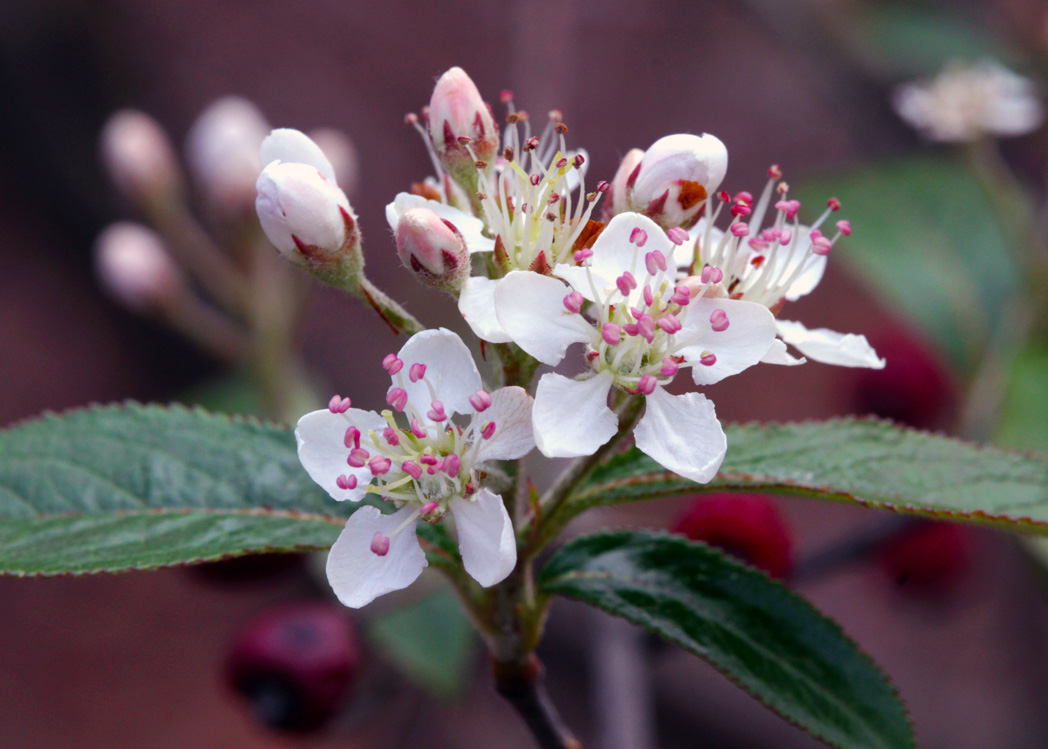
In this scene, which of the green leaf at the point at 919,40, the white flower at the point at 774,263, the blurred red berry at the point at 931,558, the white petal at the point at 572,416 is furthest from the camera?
the green leaf at the point at 919,40

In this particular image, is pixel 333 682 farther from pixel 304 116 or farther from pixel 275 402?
pixel 304 116

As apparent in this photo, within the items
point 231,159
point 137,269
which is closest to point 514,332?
point 231,159

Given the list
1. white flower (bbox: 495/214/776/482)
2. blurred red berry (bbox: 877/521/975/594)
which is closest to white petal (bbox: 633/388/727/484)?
white flower (bbox: 495/214/776/482)

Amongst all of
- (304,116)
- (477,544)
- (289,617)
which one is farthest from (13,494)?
(304,116)

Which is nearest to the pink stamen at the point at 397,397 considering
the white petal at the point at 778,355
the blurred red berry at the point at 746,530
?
the white petal at the point at 778,355

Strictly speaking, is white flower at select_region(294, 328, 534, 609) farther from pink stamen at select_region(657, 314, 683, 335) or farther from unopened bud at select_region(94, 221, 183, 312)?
unopened bud at select_region(94, 221, 183, 312)

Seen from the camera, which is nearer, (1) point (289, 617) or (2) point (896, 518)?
(2) point (896, 518)

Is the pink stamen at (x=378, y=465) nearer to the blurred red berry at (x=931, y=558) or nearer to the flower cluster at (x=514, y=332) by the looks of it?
the flower cluster at (x=514, y=332)
